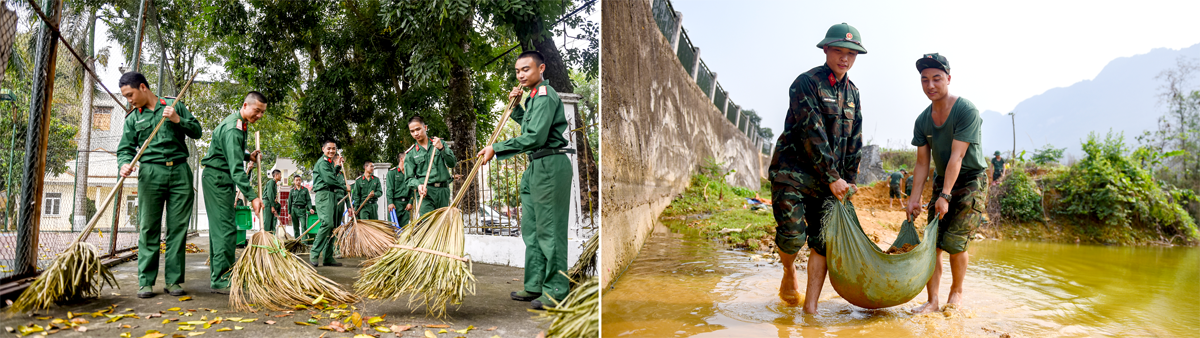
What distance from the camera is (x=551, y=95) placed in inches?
104

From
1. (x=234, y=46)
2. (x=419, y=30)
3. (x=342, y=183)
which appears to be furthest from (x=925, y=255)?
(x=234, y=46)

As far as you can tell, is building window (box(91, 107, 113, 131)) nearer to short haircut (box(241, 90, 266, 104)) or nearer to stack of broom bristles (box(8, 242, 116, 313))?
short haircut (box(241, 90, 266, 104))

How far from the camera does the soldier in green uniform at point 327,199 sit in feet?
17.2

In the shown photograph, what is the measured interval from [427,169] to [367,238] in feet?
2.60

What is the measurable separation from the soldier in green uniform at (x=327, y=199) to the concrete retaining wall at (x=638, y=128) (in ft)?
9.59

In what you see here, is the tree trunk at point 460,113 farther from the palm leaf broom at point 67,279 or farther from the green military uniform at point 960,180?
the green military uniform at point 960,180

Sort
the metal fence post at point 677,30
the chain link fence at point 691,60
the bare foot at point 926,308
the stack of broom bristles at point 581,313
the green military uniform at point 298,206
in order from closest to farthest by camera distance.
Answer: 1. the stack of broom bristles at point 581,313
2. the bare foot at point 926,308
3. the chain link fence at point 691,60
4. the metal fence post at point 677,30
5. the green military uniform at point 298,206

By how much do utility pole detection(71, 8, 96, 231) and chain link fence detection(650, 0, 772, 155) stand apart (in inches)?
182

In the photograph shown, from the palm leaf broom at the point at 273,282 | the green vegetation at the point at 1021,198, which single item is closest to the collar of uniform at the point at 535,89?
the palm leaf broom at the point at 273,282

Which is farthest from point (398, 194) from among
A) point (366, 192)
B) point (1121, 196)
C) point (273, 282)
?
point (1121, 196)

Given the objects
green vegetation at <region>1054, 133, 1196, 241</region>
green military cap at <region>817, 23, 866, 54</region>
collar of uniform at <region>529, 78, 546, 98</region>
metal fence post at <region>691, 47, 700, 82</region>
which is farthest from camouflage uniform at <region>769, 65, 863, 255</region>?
green vegetation at <region>1054, 133, 1196, 241</region>

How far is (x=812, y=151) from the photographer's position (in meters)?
2.49

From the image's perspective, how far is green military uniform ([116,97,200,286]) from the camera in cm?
306

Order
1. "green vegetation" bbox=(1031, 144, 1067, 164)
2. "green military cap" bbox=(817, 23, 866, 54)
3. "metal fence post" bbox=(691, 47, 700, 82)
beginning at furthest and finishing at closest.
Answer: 1. "green vegetation" bbox=(1031, 144, 1067, 164)
2. "metal fence post" bbox=(691, 47, 700, 82)
3. "green military cap" bbox=(817, 23, 866, 54)
